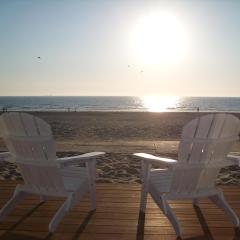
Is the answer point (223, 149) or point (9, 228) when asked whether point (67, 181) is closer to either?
point (9, 228)

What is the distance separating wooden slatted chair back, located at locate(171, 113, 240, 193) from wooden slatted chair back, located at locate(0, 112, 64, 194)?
97 cm

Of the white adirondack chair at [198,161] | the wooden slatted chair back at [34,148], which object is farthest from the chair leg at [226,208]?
the wooden slatted chair back at [34,148]

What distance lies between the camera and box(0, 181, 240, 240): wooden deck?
289cm

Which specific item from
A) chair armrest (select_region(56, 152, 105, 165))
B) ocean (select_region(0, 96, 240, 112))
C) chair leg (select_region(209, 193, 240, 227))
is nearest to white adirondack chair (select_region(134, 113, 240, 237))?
chair leg (select_region(209, 193, 240, 227))

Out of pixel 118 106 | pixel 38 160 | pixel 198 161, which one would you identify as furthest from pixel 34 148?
pixel 118 106

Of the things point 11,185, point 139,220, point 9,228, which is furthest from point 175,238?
point 11,185

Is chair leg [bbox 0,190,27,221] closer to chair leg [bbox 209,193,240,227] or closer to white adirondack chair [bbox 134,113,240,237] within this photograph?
white adirondack chair [bbox 134,113,240,237]

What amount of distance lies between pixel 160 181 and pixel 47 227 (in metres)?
1.02

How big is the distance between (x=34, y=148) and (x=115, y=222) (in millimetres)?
929

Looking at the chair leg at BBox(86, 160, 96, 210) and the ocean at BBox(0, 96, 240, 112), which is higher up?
the chair leg at BBox(86, 160, 96, 210)

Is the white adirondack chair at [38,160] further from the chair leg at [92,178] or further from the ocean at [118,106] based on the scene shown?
the ocean at [118,106]

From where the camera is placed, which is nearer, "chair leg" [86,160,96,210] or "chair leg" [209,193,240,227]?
"chair leg" [209,193,240,227]

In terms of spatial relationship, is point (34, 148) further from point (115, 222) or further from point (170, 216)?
point (170, 216)

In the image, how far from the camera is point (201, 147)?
2891 mm
